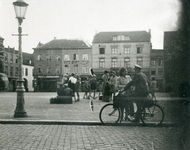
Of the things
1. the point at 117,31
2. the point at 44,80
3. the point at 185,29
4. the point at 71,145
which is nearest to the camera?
the point at 71,145

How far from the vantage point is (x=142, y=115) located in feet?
22.7

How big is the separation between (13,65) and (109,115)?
347 cm

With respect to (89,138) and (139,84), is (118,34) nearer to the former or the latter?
(139,84)

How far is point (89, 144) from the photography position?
15.8 ft

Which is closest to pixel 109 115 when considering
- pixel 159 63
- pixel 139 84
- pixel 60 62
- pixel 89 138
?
pixel 139 84

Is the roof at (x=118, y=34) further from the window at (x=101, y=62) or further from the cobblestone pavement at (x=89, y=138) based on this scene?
the cobblestone pavement at (x=89, y=138)

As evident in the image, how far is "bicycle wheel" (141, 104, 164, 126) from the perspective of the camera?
6.70 meters

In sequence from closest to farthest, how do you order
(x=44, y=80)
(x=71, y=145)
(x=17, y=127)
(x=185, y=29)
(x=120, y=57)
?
(x=71, y=145) < (x=185, y=29) < (x=17, y=127) < (x=120, y=57) < (x=44, y=80)

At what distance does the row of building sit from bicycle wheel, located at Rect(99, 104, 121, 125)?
1.41 meters

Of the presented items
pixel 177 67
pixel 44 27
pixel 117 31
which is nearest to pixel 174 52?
pixel 177 67

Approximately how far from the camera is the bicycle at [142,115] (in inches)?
265

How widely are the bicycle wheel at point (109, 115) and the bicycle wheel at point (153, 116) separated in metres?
0.76

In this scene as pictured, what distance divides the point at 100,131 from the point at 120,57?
3.10m

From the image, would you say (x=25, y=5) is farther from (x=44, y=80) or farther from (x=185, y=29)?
(x=185, y=29)
